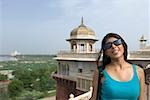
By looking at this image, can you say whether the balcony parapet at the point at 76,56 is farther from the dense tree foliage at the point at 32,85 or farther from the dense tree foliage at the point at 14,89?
the dense tree foliage at the point at 14,89

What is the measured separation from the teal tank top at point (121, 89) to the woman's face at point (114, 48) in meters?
0.18

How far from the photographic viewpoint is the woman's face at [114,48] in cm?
205

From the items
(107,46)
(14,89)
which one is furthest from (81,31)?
(14,89)

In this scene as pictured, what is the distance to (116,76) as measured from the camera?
6.59 feet

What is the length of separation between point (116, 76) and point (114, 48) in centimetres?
20

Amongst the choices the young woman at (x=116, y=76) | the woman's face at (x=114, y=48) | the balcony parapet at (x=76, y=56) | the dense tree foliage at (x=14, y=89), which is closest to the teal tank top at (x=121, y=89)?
the young woman at (x=116, y=76)

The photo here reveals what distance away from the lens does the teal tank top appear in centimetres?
195

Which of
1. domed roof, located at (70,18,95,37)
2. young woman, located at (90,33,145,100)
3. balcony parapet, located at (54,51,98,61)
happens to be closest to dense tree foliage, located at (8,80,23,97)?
balcony parapet, located at (54,51,98,61)

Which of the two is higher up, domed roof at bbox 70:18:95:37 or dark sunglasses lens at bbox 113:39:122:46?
domed roof at bbox 70:18:95:37

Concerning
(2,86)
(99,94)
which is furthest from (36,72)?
(99,94)

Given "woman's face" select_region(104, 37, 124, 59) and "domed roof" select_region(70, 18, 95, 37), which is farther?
"domed roof" select_region(70, 18, 95, 37)

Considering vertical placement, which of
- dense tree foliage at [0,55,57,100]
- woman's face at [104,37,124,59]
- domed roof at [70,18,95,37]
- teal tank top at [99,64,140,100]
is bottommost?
dense tree foliage at [0,55,57,100]

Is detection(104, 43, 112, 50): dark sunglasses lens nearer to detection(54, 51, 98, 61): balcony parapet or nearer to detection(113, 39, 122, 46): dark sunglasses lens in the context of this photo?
detection(113, 39, 122, 46): dark sunglasses lens

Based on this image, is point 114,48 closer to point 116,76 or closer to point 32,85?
point 116,76
